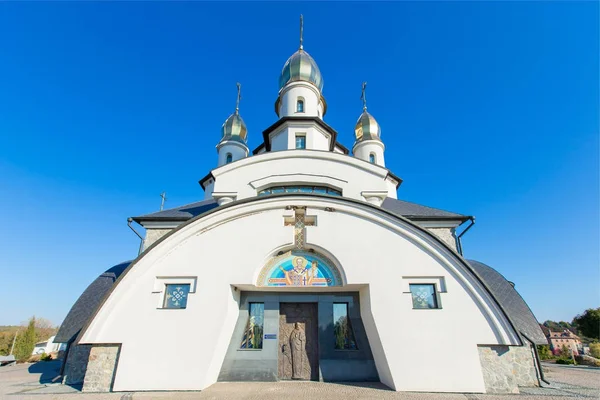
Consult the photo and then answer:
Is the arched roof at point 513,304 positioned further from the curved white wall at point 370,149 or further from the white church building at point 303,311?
the curved white wall at point 370,149

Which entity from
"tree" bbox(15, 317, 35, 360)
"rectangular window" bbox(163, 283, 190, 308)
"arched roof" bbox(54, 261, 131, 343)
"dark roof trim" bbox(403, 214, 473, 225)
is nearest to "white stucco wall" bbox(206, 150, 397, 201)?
"dark roof trim" bbox(403, 214, 473, 225)

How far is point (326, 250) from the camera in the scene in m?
7.95

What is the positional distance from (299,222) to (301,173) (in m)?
2.53

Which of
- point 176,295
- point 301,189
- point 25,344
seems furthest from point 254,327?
point 25,344

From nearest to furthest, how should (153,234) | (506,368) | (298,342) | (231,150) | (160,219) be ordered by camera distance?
(506,368)
(298,342)
(160,219)
(153,234)
(231,150)

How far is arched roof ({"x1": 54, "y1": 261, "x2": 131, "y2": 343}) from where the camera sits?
918cm

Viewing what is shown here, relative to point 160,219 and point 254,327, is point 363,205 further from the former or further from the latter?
point 160,219

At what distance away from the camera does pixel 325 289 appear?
26.4 feet

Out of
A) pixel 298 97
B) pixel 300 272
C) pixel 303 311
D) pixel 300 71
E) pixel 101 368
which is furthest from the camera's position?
pixel 300 71

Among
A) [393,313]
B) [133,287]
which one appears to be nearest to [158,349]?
[133,287]

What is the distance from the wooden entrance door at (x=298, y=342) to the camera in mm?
8023

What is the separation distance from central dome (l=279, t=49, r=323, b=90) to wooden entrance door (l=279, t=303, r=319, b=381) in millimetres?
12308

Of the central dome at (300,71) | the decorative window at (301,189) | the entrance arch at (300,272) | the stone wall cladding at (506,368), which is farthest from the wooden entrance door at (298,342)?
the central dome at (300,71)

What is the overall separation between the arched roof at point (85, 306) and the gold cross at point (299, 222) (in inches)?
226
